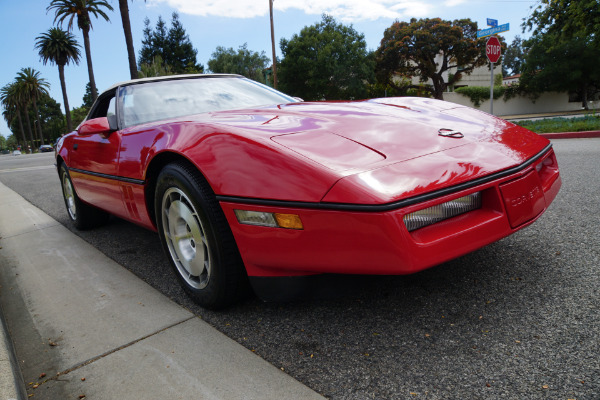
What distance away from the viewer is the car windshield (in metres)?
2.64

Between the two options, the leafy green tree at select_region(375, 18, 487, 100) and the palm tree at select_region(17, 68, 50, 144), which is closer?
the leafy green tree at select_region(375, 18, 487, 100)

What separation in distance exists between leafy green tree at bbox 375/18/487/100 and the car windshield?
114 feet

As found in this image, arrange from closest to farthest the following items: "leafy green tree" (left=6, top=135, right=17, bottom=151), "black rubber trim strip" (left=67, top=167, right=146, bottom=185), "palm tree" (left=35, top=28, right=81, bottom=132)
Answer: "black rubber trim strip" (left=67, top=167, right=146, bottom=185) → "palm tree" (left=35, top=28, right=81, bottom=132) → "leafy green tree" (left=6, top=135, right=17, bottom=151)

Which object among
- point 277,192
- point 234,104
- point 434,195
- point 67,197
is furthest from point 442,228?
point 67,197

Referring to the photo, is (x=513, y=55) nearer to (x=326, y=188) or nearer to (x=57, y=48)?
(x=57, y=48)

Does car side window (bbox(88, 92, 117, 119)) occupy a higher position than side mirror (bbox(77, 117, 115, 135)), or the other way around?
car side window (bbox(88, 92, 117, 119))

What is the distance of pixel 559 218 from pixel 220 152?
230 centimetres

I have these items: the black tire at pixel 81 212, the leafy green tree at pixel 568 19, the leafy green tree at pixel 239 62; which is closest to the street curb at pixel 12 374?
the black tire at pixel 81 212

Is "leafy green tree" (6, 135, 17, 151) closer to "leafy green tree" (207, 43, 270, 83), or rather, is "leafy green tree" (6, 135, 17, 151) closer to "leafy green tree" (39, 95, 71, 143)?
"leafy green tree" (39, 95, 71, 143)

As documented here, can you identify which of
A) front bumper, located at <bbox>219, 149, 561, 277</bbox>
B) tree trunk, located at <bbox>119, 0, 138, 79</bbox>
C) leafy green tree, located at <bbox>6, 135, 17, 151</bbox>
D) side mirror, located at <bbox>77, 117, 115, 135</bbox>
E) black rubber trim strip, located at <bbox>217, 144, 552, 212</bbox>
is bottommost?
leafy green tree, located at <bbox>6, 135, 17, 151</bbox>

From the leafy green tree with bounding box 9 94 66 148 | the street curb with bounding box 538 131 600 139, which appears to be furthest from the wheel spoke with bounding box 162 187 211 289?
the leafy green tree with bounding box 9 94 66 148

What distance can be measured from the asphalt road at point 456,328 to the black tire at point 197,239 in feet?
0.41

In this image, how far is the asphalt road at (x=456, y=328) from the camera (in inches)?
51.9

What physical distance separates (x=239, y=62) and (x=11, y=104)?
47.1m
